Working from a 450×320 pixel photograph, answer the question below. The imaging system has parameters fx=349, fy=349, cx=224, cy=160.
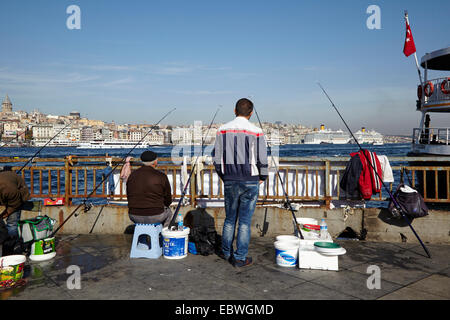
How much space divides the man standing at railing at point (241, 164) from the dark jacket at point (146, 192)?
39.6 inches

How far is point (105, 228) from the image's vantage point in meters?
6.89

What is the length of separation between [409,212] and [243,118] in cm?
332

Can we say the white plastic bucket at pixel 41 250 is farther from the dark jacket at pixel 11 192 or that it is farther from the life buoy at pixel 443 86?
the life buoy at pixel 443 86

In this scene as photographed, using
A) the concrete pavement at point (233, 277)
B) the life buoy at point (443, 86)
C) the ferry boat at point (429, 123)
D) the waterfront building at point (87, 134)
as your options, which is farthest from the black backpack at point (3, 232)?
the waterfront building at point (87, 134)

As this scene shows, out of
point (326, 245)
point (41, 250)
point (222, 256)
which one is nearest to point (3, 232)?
point (41, 250)

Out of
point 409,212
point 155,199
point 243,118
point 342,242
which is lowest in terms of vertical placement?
point 342,242

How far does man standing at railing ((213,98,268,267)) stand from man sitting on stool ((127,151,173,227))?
1.01 metres

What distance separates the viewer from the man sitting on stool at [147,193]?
16.6 ft

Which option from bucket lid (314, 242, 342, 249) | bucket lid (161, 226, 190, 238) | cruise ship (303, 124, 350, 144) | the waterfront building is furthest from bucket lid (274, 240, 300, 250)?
cruise ship (303, 124, 350, 144)

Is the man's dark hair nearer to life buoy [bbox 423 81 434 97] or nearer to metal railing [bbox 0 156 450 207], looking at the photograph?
metal railing [bbox 0 156 450 207]

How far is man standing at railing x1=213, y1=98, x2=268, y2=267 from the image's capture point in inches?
181

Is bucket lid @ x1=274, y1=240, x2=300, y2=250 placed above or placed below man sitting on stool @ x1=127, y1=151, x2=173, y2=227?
below
